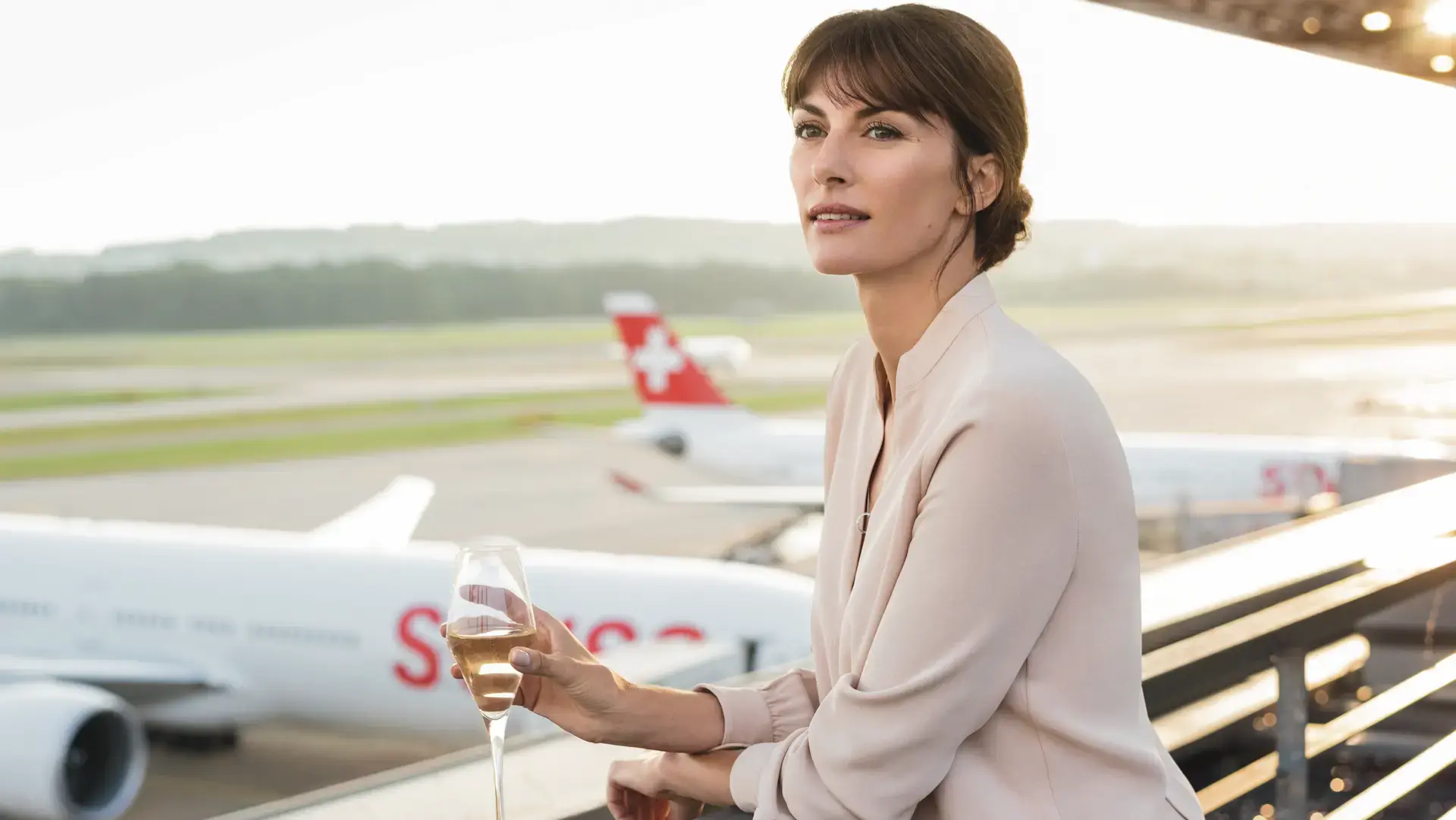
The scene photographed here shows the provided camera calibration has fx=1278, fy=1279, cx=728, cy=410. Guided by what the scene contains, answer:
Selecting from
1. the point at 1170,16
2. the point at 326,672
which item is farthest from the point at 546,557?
the point at 1170,16

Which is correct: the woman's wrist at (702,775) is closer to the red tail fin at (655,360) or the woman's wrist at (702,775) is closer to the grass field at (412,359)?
the red tail fin at (655,360)

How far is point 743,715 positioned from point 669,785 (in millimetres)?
56

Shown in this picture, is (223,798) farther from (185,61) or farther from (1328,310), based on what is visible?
(1328,310)

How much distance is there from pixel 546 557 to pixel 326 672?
3.77 ft

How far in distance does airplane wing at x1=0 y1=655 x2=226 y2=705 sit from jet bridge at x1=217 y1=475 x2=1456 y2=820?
556 centimetres

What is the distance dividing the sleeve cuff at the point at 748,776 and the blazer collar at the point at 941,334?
20 centimetres

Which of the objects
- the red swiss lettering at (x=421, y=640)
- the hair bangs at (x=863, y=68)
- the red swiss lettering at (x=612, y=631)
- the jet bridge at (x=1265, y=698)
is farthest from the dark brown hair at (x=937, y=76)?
the red swiss lettering at (x=421, y=640)

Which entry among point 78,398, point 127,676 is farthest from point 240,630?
point 78,398

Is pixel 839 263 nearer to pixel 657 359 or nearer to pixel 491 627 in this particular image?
pixel 491 627

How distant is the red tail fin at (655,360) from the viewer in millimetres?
11398

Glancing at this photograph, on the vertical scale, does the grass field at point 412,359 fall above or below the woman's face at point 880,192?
below

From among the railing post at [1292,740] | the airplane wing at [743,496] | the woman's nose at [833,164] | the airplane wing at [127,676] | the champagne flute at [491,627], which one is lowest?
the airplane wing at [743,496]

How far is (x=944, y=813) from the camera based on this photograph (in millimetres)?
581

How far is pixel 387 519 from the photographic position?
8.71 m
